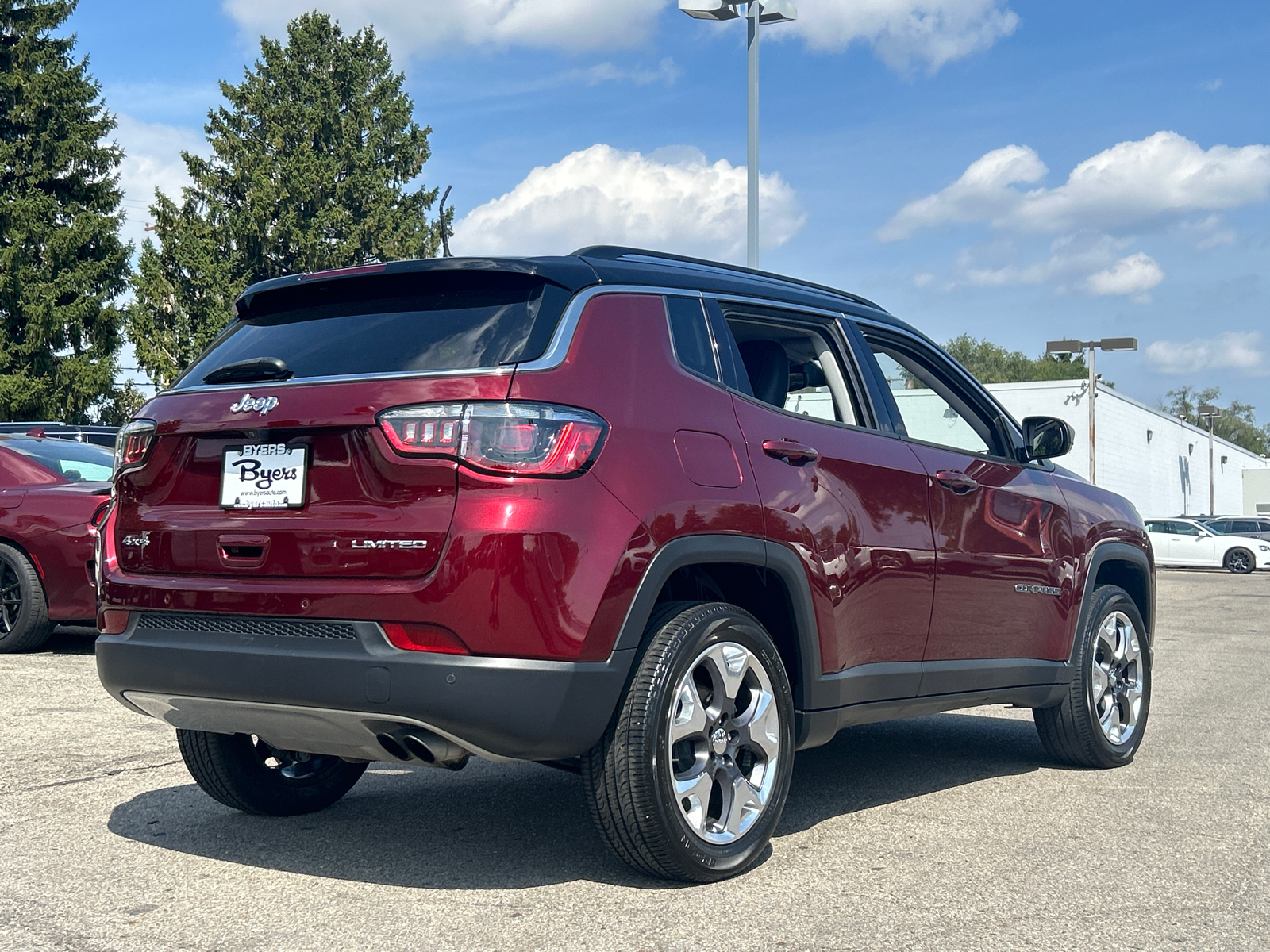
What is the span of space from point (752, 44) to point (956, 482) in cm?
1105

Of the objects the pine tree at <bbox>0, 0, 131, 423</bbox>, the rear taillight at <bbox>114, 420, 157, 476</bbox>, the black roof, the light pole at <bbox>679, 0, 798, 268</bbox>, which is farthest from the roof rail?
the pine tree at <bbox>0, 0, 131, 423</bbox>

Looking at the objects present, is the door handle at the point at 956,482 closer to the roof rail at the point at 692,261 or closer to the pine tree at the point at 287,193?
the roof rail at the point at 692,261

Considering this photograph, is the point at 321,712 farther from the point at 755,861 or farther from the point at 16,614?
the point at 16,614

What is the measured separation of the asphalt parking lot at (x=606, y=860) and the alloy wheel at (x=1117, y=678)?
0.22m

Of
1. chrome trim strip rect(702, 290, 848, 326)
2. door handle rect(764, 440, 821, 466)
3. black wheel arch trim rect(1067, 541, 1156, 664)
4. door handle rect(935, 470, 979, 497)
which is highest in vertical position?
chrome trim strip rect(702, 290, 848, 326)

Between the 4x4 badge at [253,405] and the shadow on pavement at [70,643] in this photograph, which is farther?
the shadow on pavement at [70,643]

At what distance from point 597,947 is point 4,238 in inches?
1541

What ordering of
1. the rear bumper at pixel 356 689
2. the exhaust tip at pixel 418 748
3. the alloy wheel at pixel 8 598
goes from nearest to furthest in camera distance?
the rear bumper at pixel 356 689 < the exhaust tip at pixel 418 748 < the alloy wheel at pixel 8 598

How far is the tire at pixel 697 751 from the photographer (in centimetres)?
377

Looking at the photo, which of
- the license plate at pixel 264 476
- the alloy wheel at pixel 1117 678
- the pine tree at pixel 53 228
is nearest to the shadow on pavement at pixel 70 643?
the license plate at pixel 264 476

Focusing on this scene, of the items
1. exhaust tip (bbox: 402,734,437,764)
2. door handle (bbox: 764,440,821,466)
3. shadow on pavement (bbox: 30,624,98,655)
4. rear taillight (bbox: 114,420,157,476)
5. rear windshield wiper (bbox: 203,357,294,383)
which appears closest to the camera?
exhaust tip (bbox: 402,734,437,764)

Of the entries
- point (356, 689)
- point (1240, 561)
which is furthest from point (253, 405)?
point (1240, 561)

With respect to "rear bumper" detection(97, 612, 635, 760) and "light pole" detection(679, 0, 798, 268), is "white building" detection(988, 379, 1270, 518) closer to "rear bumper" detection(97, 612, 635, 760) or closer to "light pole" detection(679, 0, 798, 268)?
"light pole" detection(679, 0, 798, 268)

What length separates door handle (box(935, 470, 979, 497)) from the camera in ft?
16.9
